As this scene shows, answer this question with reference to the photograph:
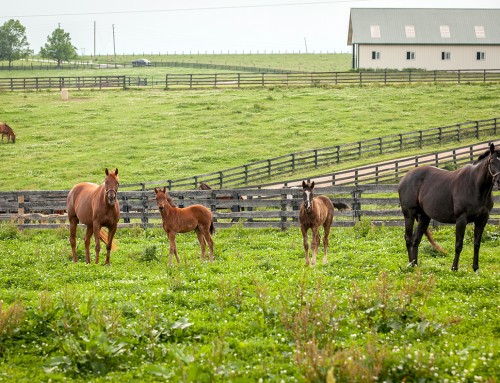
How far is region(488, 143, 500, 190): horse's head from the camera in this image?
467 inches

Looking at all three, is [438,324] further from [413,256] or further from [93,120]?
[93,120]

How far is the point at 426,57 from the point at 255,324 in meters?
67.5

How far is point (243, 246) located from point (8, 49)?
100 m

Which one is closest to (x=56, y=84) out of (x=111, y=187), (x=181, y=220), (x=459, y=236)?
(x=111, y=187)

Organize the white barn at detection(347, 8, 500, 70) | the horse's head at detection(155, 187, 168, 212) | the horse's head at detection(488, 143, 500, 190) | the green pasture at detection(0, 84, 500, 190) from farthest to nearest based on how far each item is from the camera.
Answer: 1. the white barn at detection(347, 8, 500, 70)
2. the green pasture at detection(0, 84, 500, 190)
3. the horse's head at detection(155, 187, 168, 212)
4. the horse's head at detection(488, 143, 500, 190)

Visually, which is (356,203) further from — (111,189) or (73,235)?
(73,235)

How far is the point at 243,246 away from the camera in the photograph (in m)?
17.3

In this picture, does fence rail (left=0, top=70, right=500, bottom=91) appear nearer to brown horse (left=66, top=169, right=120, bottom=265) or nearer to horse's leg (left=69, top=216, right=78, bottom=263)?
horse's leg (left=69, top=216, right=78, bottom=263)

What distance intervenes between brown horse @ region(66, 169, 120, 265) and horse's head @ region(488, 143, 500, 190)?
299 inches

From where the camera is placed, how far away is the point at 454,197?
12805 mm

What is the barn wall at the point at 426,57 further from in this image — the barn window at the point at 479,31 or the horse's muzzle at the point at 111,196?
the horse's muzzle at the point at 111,196

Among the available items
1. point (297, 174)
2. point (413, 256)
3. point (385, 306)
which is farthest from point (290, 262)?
point (297, 174)

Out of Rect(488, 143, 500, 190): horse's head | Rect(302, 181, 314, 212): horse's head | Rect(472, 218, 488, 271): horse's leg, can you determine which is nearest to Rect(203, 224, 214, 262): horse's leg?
Rect(302, 181, 314, 212): horse's head

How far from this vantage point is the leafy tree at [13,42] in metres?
107
